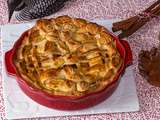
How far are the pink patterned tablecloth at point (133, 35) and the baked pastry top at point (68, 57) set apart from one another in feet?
0.40

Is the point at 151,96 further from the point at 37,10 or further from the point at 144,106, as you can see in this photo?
the point at 37,10

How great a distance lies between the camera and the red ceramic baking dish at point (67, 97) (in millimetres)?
1079

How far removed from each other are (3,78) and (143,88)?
0.35 m

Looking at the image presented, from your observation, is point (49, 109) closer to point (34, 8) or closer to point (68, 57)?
point (68, 57)

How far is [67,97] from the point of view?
106 cm

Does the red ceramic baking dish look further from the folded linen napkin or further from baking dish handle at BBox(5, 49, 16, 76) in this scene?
the folded linen napkin

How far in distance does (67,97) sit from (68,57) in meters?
0.12

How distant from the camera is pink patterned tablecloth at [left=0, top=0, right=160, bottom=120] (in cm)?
120

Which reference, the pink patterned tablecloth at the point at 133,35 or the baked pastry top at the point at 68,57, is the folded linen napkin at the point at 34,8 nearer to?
the pink patterned tablecloth at the point at 133,35

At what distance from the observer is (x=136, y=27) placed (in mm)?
1329

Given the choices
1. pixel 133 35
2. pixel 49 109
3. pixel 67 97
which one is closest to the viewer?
pixel 67 97

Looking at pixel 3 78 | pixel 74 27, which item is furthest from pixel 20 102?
pixel 74 27

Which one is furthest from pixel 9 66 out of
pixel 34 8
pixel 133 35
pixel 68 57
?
pixel 133 35

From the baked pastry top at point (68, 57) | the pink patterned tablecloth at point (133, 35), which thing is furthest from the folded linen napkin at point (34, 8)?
the baked pastry top at point (68, 57)
